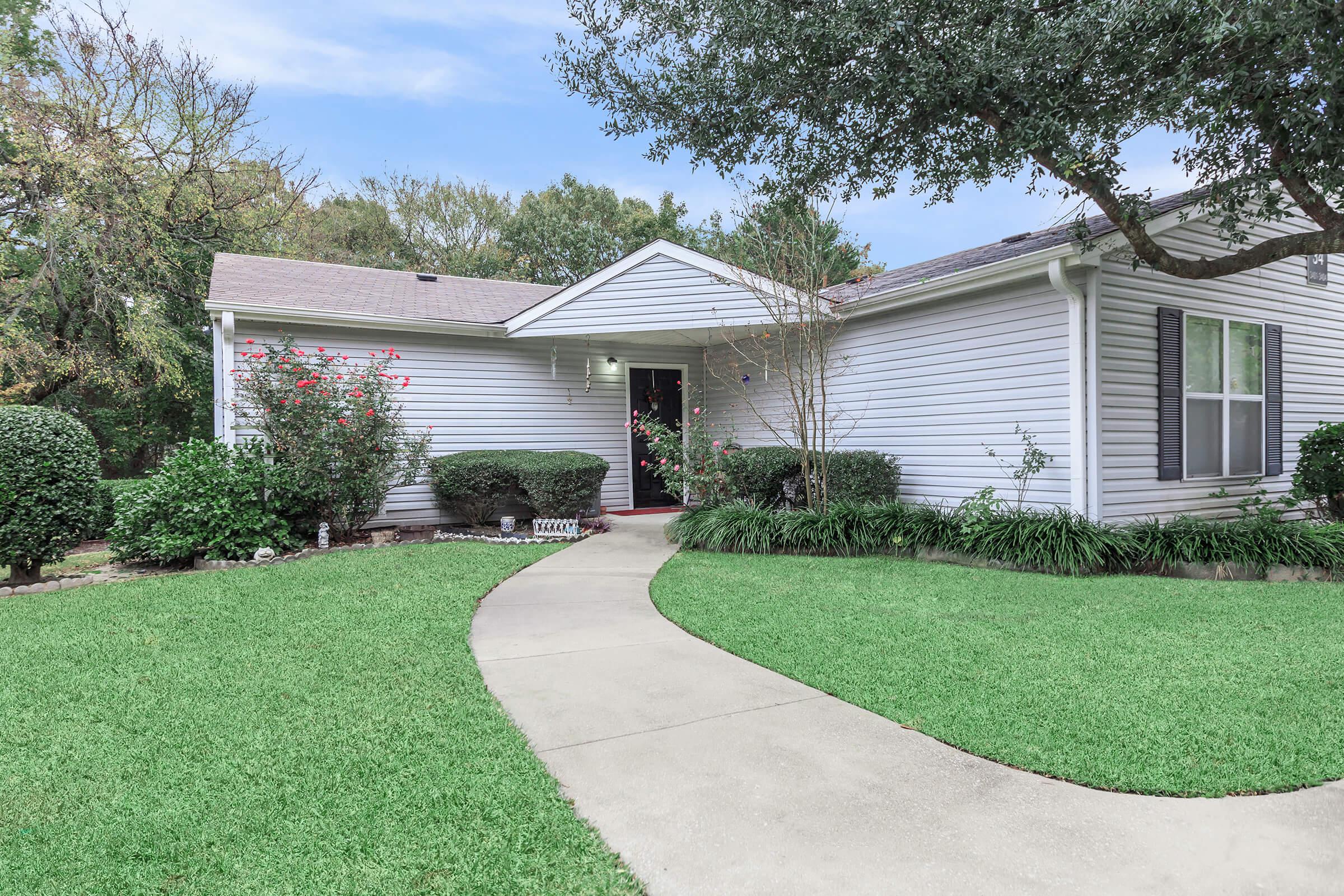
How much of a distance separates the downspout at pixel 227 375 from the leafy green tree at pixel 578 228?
48.7 ft

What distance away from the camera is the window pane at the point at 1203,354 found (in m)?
7.44

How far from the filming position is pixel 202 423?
15953 millimetres

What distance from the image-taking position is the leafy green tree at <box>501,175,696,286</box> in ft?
78.8

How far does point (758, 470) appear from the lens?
344 inches

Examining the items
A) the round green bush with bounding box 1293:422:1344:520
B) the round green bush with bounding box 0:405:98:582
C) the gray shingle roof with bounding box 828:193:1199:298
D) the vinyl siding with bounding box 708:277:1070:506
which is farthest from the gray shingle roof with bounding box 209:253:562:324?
the round green bush with bounding box 1293:422:1344:520

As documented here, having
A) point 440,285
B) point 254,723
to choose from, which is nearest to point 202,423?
point 440,285

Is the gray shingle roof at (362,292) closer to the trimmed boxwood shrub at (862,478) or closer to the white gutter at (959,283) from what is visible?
the white gutter at (959,283)

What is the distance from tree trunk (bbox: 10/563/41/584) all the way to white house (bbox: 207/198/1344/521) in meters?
2.33

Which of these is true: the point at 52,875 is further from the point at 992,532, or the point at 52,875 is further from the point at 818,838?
the point at 992,532

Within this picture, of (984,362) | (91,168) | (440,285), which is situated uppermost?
(91,168)

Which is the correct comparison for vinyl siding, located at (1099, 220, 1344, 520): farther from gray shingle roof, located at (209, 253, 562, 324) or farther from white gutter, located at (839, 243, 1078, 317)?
gray shingle roof, located at (209, 253, 562, 324)

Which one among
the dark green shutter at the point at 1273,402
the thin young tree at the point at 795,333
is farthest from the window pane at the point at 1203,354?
the thin young tree at the point at 795,333

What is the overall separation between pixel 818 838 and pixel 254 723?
8.23 ft

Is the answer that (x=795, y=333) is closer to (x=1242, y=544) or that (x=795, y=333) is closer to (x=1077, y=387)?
(x=1077, y=387)
